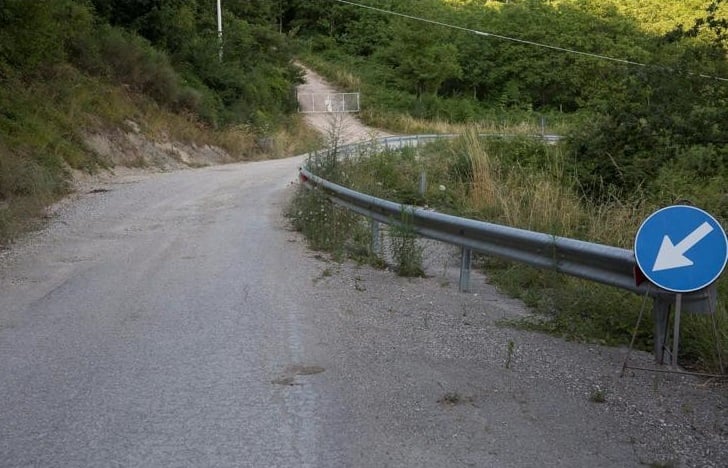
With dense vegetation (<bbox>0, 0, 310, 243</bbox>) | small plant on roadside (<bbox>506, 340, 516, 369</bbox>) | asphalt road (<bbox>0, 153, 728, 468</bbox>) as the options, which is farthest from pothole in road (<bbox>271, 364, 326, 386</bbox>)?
dense vegetation (<bbox>0, 0, 310, 243</bbox>)

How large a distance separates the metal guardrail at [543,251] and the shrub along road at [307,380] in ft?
1.59

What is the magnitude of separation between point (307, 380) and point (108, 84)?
2424cm

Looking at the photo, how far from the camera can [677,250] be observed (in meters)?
5.15

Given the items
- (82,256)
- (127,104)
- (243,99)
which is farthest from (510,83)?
(82,256)

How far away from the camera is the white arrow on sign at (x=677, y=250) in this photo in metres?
5.10

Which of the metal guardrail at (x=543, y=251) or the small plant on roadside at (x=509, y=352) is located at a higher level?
the metal guardrail at (x=543, y=251)

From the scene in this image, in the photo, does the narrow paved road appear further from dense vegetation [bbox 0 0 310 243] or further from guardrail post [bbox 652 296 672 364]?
dense vegetation [bbox 0 0 310 243]

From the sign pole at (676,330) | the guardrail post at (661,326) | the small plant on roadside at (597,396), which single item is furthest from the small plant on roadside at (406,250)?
the small plant on roadside at (597,396)

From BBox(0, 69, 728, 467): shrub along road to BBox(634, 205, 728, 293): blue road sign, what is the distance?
697mm

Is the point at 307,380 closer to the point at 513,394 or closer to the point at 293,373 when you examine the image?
the point at 293,373

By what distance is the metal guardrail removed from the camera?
5.48 metres

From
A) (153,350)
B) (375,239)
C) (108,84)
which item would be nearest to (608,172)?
(375,239)

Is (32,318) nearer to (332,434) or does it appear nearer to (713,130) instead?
(332,434)

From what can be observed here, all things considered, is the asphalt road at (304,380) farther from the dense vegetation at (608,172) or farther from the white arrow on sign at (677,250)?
the white arrow on sign at (677,250)
